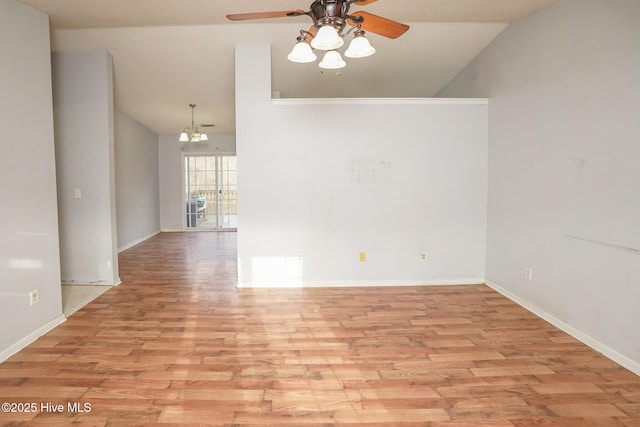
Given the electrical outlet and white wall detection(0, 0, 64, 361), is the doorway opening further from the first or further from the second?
the electrical outlet

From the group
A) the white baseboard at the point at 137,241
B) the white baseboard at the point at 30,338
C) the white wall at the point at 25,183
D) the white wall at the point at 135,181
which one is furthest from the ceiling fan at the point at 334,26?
the white baseboard at the point at 137,241

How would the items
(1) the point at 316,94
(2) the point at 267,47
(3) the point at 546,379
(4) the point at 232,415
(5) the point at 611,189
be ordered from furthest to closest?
(1) the point at 316,94 → (2) the point at 267,47 → (5) the point at 611,189 → (3) the point at 546,379 → (4) the point at 232,415

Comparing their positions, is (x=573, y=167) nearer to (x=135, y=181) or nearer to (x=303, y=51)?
(x=303, y=51)

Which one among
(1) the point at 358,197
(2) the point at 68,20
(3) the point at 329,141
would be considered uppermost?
(2) the point at 68,20

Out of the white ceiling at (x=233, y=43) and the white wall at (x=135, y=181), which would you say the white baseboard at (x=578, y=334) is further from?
the white wall at (x=135, y=181)

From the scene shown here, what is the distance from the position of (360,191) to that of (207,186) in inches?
224

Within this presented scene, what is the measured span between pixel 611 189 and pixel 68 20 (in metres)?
4.92

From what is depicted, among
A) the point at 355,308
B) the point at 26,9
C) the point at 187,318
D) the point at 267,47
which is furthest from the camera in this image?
the point at 267,47

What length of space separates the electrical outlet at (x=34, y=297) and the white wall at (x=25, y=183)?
0.03m

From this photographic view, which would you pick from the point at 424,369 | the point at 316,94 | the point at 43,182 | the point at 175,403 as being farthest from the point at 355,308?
the point at 316,94

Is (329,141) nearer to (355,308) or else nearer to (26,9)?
(355,308)

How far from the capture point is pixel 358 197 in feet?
13.1

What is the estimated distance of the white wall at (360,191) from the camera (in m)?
3.89

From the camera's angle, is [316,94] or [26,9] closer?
[26,9]
